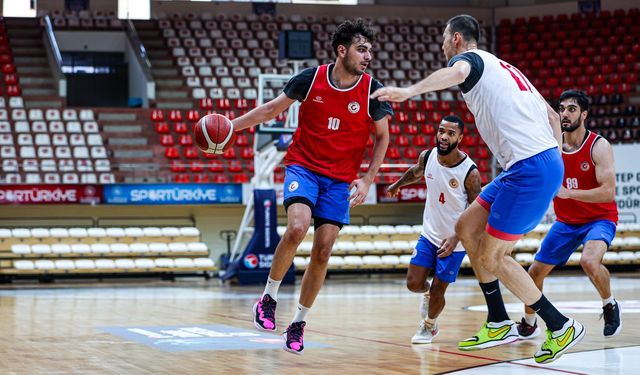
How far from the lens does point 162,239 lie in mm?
18828

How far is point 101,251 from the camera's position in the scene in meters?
18.2

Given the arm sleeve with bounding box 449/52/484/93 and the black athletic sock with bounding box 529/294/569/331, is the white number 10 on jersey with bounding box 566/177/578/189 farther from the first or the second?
the arm sleeve with bounding box 449/52/484/93

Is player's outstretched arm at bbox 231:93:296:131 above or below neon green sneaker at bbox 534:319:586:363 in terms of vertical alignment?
above

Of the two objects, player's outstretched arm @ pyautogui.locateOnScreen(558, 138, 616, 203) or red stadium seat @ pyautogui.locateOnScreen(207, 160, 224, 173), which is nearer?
player's outstretched arm @ pyautogui.locateOnScreen(558, 138, 616, 203)

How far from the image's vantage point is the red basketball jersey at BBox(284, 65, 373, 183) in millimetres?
6074

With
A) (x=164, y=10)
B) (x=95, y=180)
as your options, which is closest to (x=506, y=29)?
(x=164, y=10)

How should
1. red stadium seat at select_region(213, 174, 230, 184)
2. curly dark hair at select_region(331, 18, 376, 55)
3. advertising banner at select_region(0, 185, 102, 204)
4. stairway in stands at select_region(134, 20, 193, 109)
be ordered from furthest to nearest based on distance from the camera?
stairway in stands at select_region(134, 20, 193, 109) → red stadium seat at select_region(213, 174, 230, 184) → advertising banner at select_region(0, 185, 102, 204) → curly dark hair at select_region(331, 18, 376, 55)

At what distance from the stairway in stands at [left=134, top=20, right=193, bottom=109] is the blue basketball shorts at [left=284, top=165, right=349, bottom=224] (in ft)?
59.5

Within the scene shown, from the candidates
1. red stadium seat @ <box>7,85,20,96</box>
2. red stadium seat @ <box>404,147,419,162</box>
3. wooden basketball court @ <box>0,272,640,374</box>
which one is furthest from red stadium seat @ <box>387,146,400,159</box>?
red stadium seat @ <box>7,85,20,96</box>

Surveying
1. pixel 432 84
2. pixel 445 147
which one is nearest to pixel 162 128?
pixel 445 147

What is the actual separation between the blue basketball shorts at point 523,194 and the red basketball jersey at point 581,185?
6.06ft

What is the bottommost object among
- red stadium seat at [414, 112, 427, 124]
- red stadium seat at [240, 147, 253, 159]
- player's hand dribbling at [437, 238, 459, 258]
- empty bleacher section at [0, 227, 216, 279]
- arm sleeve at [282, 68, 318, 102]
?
empty bleacher section at [0, 227, 216, 279]

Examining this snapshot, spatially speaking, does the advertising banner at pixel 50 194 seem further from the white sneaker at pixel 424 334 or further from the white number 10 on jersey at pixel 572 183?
the white number 10 on jersey at pixel 572 183

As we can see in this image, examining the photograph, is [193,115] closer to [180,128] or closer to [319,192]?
[180,128]
